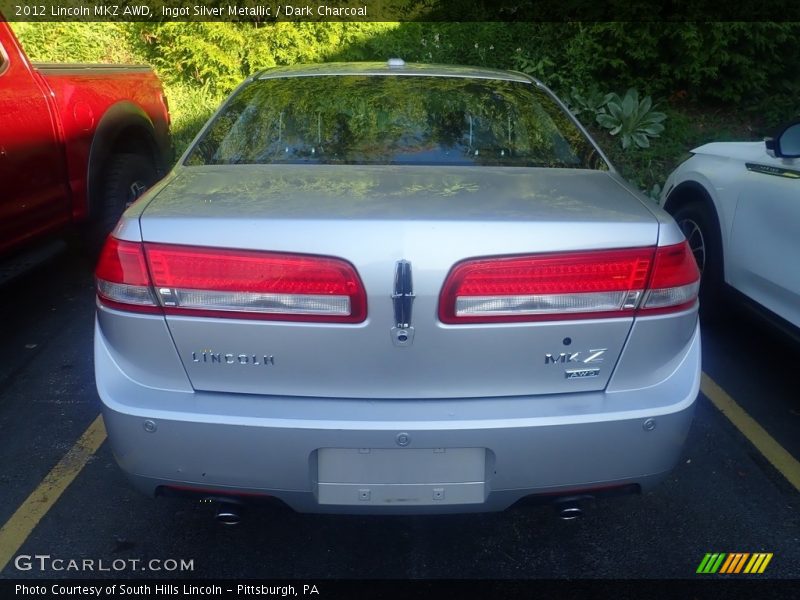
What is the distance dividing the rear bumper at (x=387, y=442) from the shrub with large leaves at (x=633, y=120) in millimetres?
6339

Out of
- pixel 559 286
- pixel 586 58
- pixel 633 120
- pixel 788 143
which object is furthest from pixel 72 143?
pixel 586 58

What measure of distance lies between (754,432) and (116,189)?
4338 millimetres

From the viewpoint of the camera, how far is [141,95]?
570 centimetres

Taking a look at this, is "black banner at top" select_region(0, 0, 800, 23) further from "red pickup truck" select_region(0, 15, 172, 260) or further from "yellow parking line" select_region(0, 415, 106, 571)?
"yellow parking line" select_region(0, 415, 106, 571)

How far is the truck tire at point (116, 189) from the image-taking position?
5.34 meters

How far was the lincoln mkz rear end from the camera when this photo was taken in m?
2.06

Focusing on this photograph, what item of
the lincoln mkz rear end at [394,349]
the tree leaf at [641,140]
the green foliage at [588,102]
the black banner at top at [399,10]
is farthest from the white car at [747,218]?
the black banner at top at [399,10]

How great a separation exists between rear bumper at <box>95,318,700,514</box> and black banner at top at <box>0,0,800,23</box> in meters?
6.54

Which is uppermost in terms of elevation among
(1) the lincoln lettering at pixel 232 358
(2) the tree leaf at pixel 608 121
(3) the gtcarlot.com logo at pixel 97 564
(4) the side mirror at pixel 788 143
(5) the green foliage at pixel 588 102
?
(4) the side mirror at pixel 788 143

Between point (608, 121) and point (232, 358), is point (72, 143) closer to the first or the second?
point (232, 358)

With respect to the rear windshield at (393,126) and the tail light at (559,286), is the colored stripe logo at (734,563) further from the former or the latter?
the rear windshield at (393,126)

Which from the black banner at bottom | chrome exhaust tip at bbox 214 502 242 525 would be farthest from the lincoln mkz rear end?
the black banner at bottom

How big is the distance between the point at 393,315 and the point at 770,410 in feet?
8.65

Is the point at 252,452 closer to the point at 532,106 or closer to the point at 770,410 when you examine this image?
the point at 532,106
